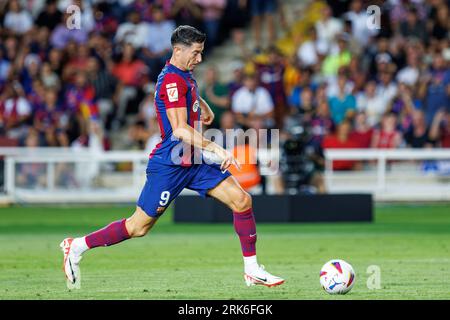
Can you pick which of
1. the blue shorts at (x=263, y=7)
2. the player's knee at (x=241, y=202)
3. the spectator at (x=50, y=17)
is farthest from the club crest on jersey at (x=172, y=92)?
the spectator at (x=50, y=17)

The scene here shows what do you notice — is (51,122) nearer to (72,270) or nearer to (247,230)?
(72,270)

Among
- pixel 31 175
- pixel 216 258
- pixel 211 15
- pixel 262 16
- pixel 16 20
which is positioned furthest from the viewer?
pixel 16 20

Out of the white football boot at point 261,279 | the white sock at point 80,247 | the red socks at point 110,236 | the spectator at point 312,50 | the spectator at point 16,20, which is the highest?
the spectator at point 16,20

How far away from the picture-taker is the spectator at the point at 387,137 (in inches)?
977

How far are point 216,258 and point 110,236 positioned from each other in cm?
325

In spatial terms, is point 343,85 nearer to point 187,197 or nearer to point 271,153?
point 271,153

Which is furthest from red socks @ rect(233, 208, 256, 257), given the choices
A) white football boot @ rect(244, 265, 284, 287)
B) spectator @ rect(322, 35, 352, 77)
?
spectator @ rect(322, 35, 352, 77)

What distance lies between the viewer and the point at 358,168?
2484 cm

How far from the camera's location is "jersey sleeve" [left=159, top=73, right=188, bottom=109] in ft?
36.1

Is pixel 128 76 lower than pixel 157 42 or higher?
lower

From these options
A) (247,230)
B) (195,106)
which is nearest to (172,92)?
(195,106)

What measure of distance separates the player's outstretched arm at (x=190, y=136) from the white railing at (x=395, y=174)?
44.8ft

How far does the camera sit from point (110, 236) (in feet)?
37.4

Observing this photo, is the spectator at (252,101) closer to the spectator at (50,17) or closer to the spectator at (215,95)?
the spectator at (215,95)
